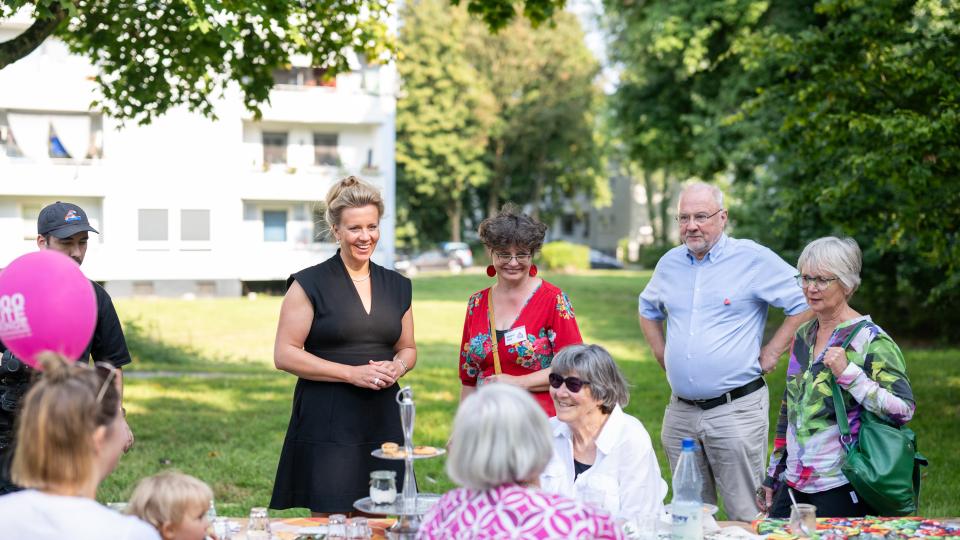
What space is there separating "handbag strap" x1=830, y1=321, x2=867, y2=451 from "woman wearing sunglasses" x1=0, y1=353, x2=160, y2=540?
111 inches

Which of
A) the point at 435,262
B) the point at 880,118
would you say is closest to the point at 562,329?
the point at 880,118

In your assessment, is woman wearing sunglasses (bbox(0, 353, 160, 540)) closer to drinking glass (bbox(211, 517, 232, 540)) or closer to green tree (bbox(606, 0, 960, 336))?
drinking glass (bbox(211, 517, 232, 540))

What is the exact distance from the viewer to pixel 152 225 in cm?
3469

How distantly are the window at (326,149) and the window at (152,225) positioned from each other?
22.3 ft

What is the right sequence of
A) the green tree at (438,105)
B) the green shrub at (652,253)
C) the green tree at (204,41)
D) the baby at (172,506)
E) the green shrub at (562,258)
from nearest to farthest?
1. the baby at (172,506)
2. the green tree at (204,41)
3. the green shrub at (652,253)
4. the green shrub at (562,258)
5. the green tree at (438,105)

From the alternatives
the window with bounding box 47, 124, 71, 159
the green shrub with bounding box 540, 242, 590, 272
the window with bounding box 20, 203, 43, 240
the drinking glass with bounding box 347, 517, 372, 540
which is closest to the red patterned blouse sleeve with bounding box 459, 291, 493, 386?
the drinking glass with bounding box 347, 517, 372, 540

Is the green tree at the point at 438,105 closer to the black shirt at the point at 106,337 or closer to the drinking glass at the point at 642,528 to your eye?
the black shirt at the point at 106,337

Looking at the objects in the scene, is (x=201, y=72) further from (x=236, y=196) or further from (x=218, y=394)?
(x=236, y=196)

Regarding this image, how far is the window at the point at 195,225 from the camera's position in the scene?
3503 cm

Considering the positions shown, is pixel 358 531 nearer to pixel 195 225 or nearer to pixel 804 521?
pixel 804 521

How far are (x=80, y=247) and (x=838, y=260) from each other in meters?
3.38

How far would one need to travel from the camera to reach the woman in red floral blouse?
463cm

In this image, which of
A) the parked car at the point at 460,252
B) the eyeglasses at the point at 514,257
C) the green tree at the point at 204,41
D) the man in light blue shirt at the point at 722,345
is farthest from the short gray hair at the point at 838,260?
the parked car at the point at 460,252

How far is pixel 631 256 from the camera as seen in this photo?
220 feet
